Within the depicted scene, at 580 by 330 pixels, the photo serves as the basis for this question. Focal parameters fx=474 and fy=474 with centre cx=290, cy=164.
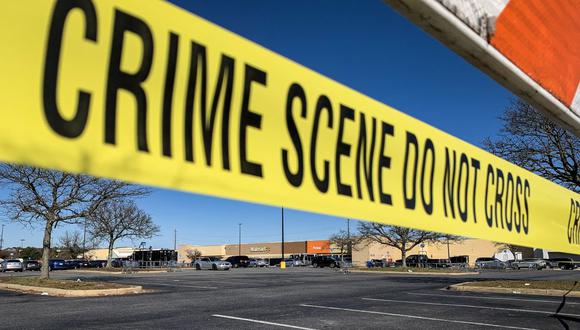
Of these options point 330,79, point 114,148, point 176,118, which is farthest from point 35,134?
point 330,79

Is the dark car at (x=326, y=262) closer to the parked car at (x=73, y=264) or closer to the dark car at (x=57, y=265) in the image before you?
the parked car at (x=73, y=264)

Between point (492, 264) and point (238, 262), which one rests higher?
point (238, 262)

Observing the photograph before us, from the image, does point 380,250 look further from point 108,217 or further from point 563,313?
point 563,313

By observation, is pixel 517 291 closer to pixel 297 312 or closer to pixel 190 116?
pixel 297 312

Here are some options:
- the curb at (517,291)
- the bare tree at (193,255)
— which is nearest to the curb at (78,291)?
the curb at (517,291)

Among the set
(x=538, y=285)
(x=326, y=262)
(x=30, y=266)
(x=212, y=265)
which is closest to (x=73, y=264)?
(x=30, y=266)

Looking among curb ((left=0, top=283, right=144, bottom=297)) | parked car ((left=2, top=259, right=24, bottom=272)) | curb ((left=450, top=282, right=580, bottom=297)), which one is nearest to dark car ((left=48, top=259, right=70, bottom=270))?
parked car ((left=2, top=259, right=24, bottom=272))

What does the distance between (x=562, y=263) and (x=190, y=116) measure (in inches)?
2477

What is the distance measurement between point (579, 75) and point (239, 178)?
1901 mm

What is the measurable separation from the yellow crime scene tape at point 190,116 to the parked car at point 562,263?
60882 mm

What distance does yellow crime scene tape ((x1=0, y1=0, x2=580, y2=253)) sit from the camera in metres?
0.82

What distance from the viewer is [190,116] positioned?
1043 mm

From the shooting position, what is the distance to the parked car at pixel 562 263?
174ft

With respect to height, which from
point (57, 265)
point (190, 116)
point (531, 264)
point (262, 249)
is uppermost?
point (190, 116)
